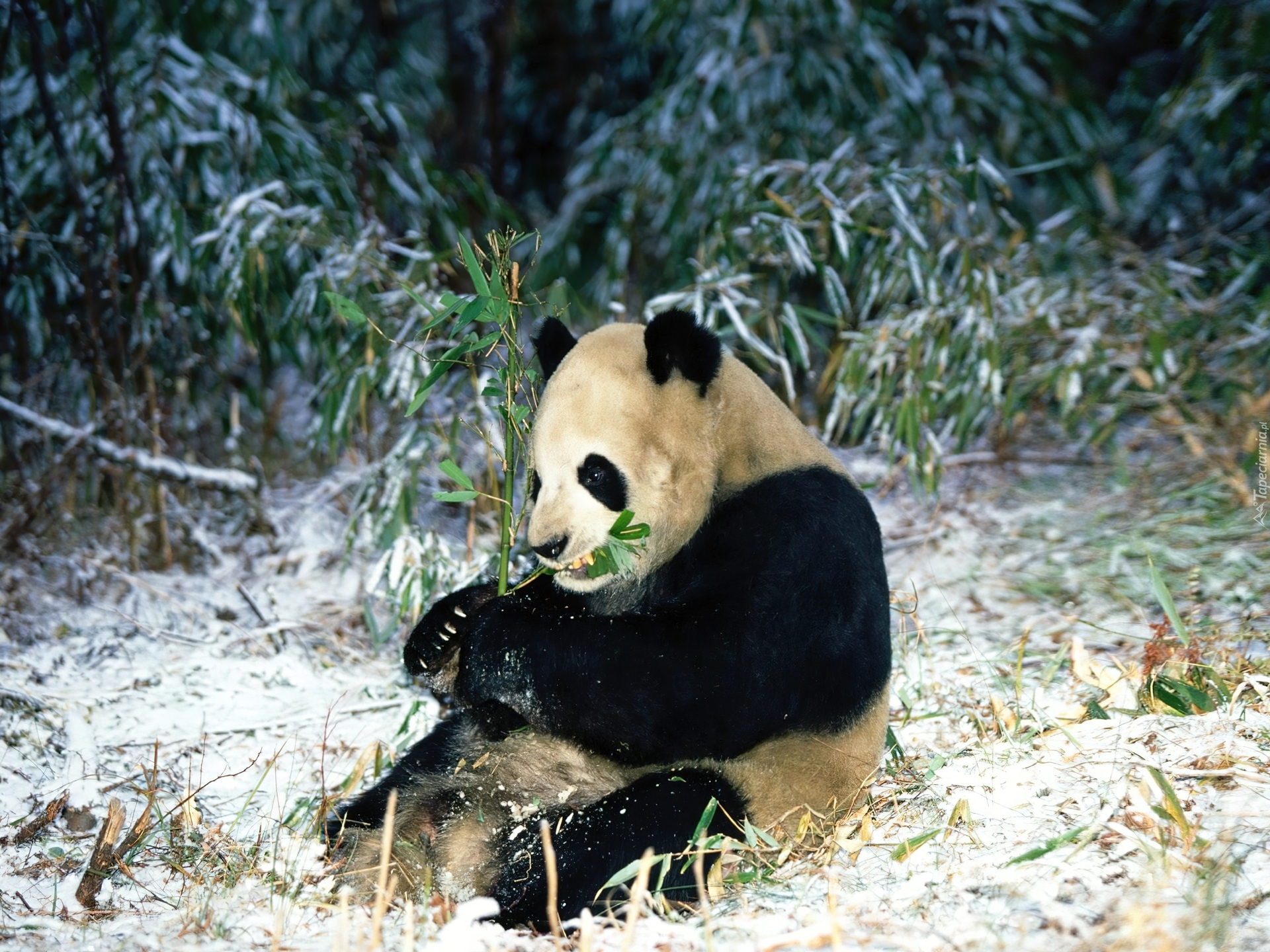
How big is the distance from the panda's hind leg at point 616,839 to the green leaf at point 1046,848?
598 millimetres

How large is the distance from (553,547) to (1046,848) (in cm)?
116

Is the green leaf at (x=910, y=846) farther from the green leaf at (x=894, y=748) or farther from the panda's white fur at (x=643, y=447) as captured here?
the panda's white fur at (x=643, y=447)

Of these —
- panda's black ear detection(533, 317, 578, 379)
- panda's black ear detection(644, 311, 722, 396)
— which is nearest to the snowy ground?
panda's black ear detection(644, 311, 722, 396)

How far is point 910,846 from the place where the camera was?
2262 mm

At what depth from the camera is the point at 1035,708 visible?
9.45 ft

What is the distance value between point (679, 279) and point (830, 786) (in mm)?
3629

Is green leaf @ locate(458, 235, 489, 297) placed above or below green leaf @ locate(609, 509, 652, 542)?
above

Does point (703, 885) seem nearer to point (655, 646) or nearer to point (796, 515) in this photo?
point (655, 646)

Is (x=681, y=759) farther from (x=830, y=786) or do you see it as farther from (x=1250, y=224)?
(x=1250, y=224)

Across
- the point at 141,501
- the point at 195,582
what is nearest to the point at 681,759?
the point at 195,582

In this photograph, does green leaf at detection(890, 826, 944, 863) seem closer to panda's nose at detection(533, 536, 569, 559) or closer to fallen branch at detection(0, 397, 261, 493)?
panda's nose at detection(533, 536, 569, 559)

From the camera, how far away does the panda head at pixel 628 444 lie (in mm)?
2340

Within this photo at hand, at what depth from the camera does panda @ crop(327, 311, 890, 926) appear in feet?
7.26

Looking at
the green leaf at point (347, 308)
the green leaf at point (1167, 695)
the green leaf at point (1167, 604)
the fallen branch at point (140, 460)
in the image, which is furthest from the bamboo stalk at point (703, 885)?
the fallen branch at point (140, 460)
